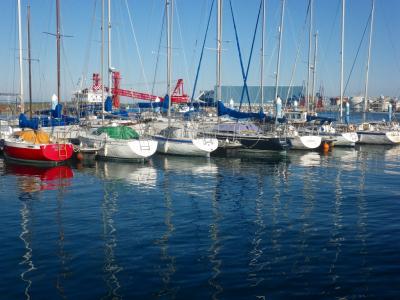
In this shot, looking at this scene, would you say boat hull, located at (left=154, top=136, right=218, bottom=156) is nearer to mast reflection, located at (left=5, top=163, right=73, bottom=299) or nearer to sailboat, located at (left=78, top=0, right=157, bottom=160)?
sailboat, located at (left=78, top=0, right=157, bottom=160)

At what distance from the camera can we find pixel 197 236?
567 inches

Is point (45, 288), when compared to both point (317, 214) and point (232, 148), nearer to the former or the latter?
point (317, 214)

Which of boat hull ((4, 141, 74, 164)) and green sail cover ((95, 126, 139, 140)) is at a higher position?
green sail cover ((95, 126, 139, 140))

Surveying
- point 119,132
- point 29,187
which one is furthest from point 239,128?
point 29,187

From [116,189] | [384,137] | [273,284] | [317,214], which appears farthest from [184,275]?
[384,137]

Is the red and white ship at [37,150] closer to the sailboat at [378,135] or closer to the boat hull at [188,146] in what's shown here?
the boat hull at [188,146]

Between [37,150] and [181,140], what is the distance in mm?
11247

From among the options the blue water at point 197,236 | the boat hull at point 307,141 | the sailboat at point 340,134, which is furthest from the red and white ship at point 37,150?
the sailboat at point 340,134

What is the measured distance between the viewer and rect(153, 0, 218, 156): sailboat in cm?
3491

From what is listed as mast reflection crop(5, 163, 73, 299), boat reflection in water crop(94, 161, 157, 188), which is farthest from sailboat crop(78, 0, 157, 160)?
mast reflection crop(5, 163, 73, 299)

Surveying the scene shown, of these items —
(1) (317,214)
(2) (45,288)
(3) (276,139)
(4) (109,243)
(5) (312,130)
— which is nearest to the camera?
(2) (45,288)

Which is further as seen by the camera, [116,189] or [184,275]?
[116,189]

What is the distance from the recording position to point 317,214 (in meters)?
17.5

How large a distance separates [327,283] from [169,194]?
11.6 meters
